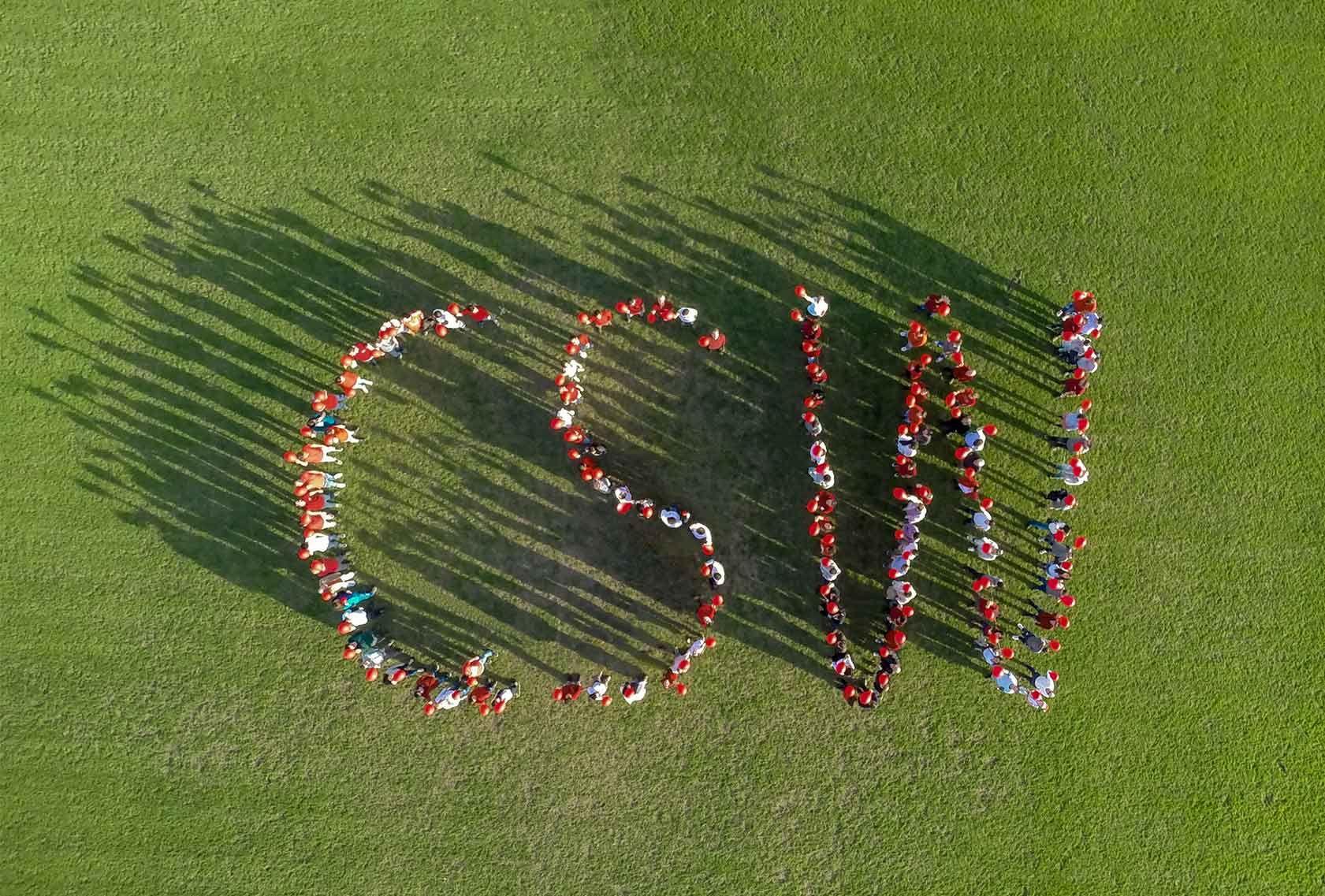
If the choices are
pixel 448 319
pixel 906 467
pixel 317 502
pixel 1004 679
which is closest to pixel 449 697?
pixel 317 502

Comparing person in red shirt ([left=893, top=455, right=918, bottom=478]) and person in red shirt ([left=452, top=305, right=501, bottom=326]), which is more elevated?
person in red shirt ([left=893, top=455, right=918, bottom=478])

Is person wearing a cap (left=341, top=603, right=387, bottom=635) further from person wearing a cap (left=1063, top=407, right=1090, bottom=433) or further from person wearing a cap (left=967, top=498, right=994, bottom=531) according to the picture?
person wearing a cap (left=1063, top=407, right=1090, bottom=433)

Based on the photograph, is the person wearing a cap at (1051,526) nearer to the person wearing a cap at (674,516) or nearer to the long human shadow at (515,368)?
the long human shadow at (515,368)

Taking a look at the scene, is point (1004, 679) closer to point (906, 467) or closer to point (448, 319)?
point (906, 467)

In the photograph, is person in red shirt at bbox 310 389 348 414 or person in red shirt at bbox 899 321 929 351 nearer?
person in red shirt at bbox 310 389 348 414

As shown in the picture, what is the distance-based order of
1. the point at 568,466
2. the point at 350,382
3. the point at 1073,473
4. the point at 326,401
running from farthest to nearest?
the point at 568,466 < the point at 350,382 < the point at 1073,473 < the point at 326,401

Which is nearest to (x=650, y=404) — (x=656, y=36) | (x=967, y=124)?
(x=656, y=36)

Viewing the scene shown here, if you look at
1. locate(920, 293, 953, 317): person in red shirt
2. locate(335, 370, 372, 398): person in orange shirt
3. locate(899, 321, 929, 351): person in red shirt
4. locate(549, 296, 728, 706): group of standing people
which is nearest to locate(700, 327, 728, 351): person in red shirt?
locate(549, 296, 728, 706): group of standing people
